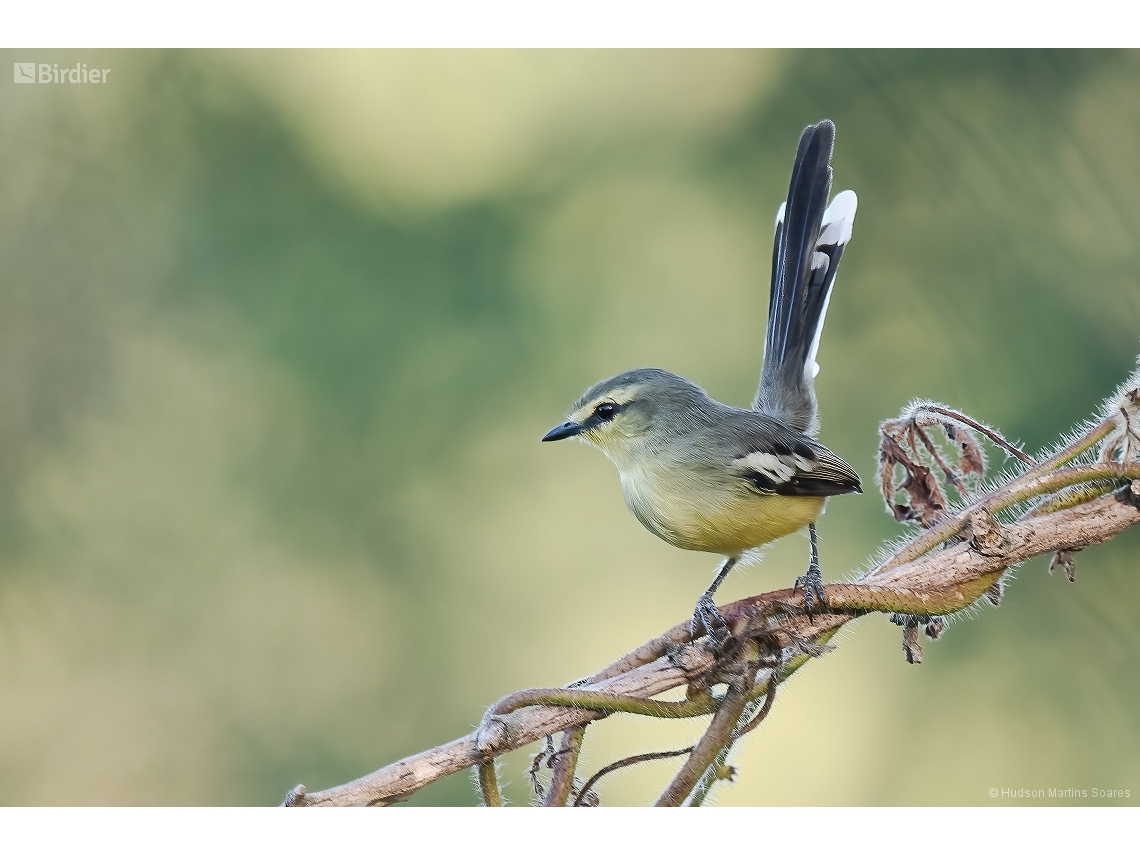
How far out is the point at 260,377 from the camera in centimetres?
268

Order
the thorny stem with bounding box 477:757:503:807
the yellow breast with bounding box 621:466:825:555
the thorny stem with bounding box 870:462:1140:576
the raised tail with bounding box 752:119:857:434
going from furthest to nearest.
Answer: the raised tail with bounding box 752:119:857:434, the yellow breast with bounding box 621:466:825:555, the thorny stem with bounding box 870:462:1140:576, the thorny stem with bounding box 477:757:503:807

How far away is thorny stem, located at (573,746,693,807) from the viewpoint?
868 millimetres

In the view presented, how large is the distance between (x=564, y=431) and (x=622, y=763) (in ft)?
2.02

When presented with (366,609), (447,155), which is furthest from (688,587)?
(447,155)

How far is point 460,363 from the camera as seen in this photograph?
2615mm

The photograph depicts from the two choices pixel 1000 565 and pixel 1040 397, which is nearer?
pixel 1000 565

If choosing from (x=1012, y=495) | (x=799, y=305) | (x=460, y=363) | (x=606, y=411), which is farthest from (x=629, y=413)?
(x=460, y=363)

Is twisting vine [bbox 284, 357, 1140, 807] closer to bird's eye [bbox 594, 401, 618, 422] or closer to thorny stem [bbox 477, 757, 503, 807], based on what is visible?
thorny stem [bbox 477, 757, 503, 807]

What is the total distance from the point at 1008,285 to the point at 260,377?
1.81 meters

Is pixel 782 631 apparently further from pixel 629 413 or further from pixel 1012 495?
pixel 629 413

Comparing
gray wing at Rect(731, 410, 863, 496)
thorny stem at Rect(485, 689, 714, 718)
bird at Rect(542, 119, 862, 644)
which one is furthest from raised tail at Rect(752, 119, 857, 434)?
thorny stem at Rect(485, 689, 714, 718)

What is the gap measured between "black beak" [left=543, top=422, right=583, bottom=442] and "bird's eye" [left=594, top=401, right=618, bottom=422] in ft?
0.11

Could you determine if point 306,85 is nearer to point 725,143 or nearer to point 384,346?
point 384,346

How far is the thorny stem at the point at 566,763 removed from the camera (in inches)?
33.5
